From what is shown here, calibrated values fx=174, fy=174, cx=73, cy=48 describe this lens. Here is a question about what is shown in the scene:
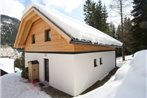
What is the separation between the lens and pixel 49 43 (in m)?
12.0

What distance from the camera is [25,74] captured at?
14711 millimetres

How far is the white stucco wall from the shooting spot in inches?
380

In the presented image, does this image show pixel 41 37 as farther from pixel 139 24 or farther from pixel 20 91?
pixel 139 24

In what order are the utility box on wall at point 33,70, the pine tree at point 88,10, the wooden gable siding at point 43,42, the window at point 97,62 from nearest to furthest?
the wooden gable siding at point 43,42, the window at point 97,62, the utility box on wall at point 33,70, the pine tree at point 88,10

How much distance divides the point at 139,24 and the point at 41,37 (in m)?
16.5

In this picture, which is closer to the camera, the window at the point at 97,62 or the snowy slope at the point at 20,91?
the snowy slope at the point at 20,91

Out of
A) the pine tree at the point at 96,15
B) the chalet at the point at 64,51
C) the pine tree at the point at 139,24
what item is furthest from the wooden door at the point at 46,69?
the pine tree at the point at 96,15

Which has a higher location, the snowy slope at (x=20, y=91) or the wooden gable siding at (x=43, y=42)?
the wooden gable siding at (x=43, y=42)

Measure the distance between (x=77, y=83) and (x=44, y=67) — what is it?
3903 mm

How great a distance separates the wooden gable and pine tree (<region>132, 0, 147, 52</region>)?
11.1m

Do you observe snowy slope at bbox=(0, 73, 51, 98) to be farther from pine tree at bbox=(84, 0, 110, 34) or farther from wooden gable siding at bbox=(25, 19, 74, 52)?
pine tree at bbox=(84, 0, 110, 34)

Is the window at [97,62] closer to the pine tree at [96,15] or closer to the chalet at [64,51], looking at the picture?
the chalet at [64,51]

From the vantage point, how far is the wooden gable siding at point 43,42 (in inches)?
410

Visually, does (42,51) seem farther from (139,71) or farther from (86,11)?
(86,11)
